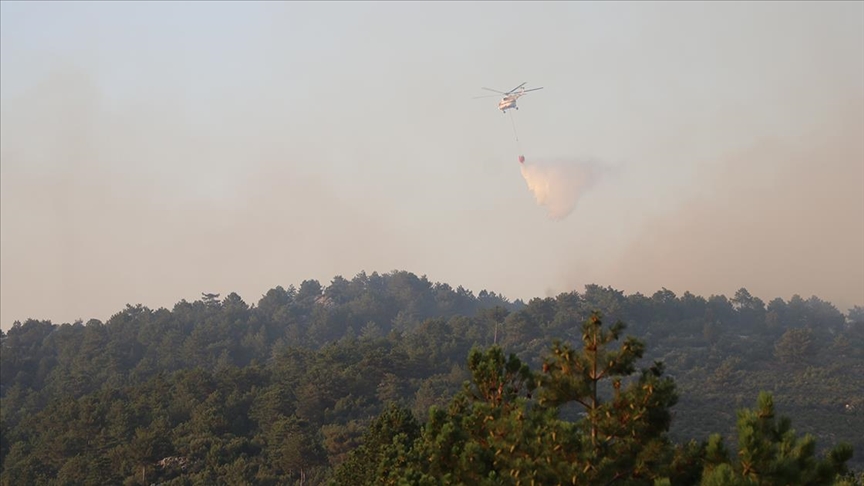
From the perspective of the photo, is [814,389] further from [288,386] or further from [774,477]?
[774,477]

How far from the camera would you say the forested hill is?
3361 inches

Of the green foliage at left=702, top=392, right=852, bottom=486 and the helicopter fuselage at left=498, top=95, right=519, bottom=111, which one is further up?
the helicopter fuselage at left=498, top=95, right=519, bottom=111

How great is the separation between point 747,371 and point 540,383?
326ft

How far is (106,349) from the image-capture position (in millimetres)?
161375

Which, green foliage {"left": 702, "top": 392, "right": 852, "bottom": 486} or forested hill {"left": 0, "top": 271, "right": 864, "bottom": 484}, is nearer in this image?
green foliage {"left": 702, "top": 392, "right": 852, "bottom": 486}

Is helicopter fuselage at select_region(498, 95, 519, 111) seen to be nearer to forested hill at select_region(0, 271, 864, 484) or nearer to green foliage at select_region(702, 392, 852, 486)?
forested hill at select_region(0, 271, 864, 484)

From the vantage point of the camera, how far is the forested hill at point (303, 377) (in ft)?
280

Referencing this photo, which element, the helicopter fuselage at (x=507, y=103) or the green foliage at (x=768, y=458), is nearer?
the green foliage at (x=768, y=458)

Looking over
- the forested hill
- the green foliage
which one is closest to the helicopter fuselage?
the forested hill

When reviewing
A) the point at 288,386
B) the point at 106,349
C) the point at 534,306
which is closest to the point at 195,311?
the point at 106,349

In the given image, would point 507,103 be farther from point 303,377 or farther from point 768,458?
point 768,458

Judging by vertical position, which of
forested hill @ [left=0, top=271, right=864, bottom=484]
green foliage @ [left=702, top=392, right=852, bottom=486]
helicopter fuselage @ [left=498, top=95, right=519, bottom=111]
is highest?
helicopter fuselage @ [left=498, top=95, right=519, bottom=111]

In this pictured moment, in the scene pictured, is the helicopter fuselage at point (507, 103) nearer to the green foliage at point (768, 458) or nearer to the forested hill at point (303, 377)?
the forested hill at point (303, 377)

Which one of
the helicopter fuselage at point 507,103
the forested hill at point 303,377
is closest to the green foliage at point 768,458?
the forested hill at point 303,377
